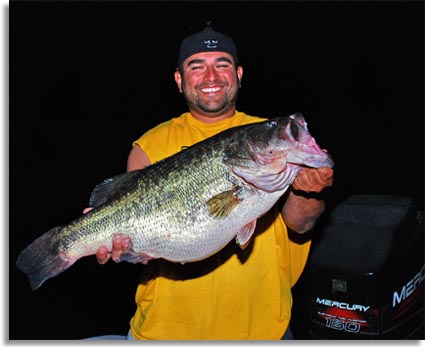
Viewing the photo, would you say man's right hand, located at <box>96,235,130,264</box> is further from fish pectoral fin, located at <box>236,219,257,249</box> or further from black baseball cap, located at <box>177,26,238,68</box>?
black baseball cap, located at <box>177,26,238,68</box>

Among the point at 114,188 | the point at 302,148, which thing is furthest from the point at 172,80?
the point at 302,148

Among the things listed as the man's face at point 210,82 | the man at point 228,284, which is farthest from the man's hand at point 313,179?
the man's face at point 210,82

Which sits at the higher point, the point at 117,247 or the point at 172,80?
the point at 172,80

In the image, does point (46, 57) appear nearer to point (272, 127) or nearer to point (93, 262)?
point (93, 262)

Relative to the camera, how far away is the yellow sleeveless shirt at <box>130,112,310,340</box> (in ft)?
10.9

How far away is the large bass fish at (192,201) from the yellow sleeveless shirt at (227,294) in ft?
0.90

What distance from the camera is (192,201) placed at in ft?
10.1

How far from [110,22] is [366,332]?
2276 cm

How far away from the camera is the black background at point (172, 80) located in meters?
16.0

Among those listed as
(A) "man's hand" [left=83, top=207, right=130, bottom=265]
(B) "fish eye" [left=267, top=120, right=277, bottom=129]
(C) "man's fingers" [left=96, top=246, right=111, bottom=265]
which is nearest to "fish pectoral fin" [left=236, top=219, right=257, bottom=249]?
(B) "fish eye" [left=267, top=120, right=277, bottom=129]

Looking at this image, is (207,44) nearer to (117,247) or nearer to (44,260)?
(117,247)

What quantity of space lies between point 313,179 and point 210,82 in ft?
3.39

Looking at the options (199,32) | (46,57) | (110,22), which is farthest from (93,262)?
(110,22)

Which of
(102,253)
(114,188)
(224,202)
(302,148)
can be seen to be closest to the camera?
(302,148)
